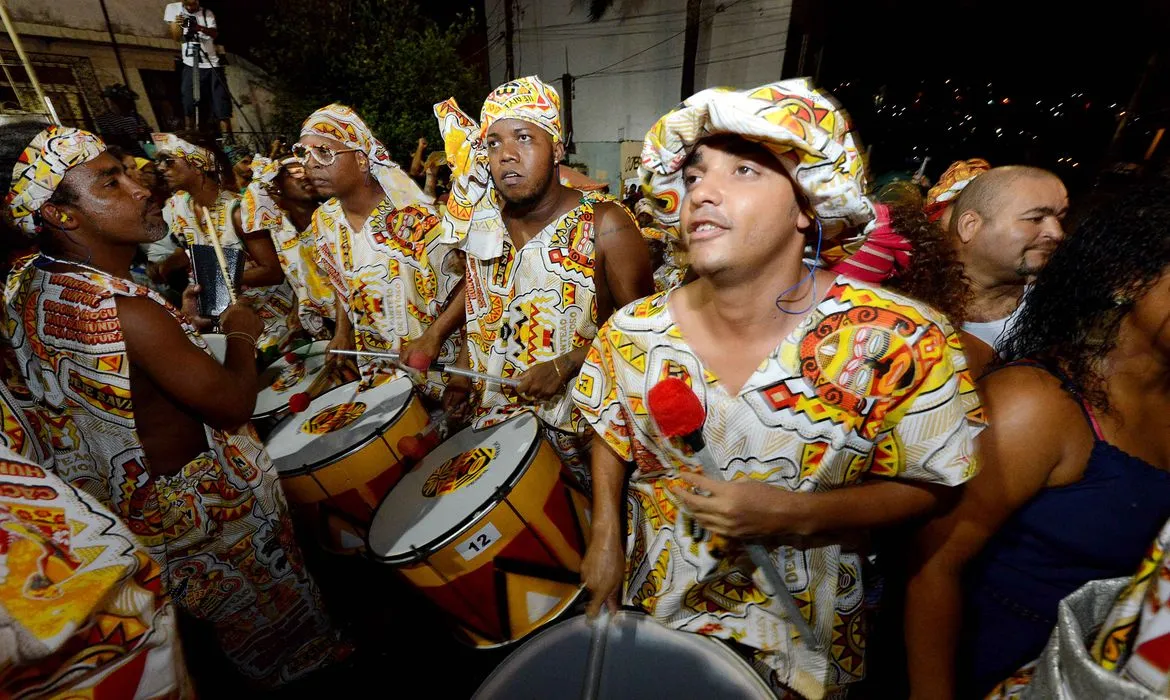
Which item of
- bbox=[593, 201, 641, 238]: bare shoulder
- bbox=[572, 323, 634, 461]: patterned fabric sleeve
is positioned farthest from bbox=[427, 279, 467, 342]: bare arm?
bbox=[572, 323, 634, 461]: patterned fabric sleeve

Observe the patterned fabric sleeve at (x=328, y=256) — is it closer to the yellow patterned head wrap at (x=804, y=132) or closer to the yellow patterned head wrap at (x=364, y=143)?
the yellow patterned head wrap at (x=364, y=143)

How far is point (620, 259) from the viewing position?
255cm

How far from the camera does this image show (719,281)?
1.38 metres

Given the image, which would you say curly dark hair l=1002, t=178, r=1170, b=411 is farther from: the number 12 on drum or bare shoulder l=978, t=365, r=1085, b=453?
the number 12 on drum

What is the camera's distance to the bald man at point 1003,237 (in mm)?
2213

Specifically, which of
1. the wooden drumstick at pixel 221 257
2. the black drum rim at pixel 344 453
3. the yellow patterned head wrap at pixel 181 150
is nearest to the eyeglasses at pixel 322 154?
the wooden drumstick at pixel 221 257

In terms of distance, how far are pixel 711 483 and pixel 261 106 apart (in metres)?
22.9

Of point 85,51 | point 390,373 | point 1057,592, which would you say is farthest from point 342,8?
point 1057,592

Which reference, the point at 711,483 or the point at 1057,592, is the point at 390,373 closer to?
the point at 711,483

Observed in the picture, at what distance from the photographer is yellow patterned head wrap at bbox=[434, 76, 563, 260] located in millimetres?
2713

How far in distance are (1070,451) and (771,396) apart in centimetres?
82

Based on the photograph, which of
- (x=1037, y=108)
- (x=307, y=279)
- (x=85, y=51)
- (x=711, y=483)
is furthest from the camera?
(x=85, y=51)

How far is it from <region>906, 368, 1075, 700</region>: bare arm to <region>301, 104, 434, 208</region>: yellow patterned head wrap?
3772mm

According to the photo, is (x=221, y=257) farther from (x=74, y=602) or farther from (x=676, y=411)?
(x=676, y=411)
